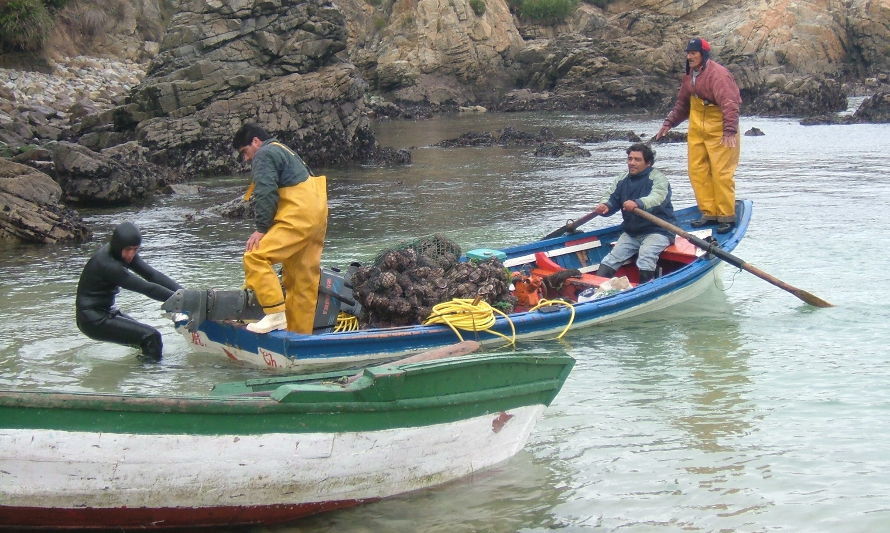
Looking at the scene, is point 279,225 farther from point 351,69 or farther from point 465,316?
point 351,69

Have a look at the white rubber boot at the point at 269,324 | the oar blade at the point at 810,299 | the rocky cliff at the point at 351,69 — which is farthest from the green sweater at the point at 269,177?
the rocky cliff at the point at 351,69

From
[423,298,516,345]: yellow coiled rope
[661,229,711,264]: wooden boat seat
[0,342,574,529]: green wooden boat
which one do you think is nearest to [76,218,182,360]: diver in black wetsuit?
[423,298,516,345]: yellow coiled rope

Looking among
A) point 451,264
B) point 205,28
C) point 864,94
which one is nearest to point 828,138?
point 864,94

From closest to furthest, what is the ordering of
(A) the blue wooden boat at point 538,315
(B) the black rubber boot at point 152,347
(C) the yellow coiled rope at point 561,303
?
(A) the blue wooden boat at point 538,315 < (B) the black rubber boot at point 152,347 < (C) the yellow coiled rope at point 561,303

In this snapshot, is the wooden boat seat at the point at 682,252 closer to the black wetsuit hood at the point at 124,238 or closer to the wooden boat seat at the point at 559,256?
the wooden boat seat at the point at 559,256

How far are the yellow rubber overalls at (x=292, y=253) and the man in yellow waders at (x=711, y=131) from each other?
4.85m

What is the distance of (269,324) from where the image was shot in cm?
726

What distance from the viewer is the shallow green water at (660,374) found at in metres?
5.36

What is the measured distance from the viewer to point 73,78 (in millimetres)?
32094

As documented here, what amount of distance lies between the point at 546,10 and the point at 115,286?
51.8 metres

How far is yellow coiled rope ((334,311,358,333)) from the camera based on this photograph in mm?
8047

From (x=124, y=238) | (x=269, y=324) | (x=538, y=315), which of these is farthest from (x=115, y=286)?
(x=538, y=315)

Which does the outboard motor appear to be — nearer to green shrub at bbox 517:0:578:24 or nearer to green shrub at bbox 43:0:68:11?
green shrub at bbox 43:0:68:11

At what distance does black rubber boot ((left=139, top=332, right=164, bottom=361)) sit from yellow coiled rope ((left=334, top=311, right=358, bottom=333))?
1.57m
